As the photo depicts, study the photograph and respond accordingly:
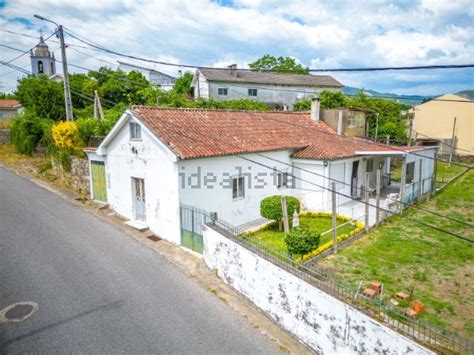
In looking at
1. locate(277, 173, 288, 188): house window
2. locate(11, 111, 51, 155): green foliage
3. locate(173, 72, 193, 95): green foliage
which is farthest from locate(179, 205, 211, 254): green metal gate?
locate(173, 72, 193, 95): green foliage

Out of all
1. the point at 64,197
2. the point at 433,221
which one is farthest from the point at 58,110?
the point at 433,221

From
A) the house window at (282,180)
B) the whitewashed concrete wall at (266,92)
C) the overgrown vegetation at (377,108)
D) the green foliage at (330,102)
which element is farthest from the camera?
the whitewashed concrete wall at (266,92)

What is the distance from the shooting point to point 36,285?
937 cm

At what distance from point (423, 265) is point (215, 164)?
8.72m

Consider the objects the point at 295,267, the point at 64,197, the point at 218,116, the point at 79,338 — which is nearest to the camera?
the point at 79,338

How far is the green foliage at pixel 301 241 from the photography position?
10.2 meters

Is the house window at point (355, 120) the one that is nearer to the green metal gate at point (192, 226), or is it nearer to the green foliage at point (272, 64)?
the green metal gate at point (192, 226)

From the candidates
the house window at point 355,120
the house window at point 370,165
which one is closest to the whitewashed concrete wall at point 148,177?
the house window at point 370,165

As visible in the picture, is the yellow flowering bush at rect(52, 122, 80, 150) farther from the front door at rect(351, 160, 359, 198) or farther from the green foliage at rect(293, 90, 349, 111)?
the green foliage at rect(293, 90, 349, 111)

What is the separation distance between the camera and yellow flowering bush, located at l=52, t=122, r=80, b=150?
19906mm

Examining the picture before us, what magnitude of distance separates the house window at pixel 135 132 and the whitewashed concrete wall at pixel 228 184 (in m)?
3.10

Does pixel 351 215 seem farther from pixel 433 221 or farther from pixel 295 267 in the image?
pixel 295 267

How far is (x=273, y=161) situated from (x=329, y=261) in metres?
6.77

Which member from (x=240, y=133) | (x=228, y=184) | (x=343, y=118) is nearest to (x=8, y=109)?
(x=240, y=133)
